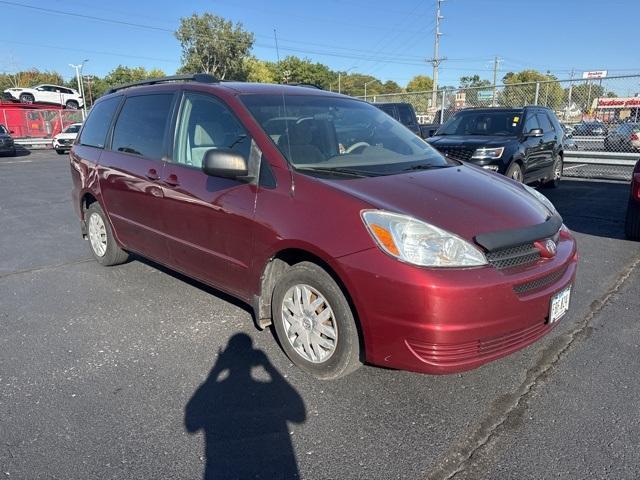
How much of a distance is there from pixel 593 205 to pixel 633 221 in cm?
294

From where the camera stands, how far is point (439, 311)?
2422 millimetres

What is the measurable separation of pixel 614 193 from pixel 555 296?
8940 mm

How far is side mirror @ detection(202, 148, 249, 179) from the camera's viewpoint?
307 cm

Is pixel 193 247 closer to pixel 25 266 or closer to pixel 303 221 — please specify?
pixel 303 221

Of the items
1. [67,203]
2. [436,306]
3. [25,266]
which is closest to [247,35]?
[67,203]

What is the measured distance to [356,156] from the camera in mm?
3490

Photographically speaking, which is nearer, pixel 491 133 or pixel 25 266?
pixel 25 266

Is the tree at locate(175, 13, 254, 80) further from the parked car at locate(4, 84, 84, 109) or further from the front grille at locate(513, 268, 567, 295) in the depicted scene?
the front grille at locate(513, 268, 567, 295)

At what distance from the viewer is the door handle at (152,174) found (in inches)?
155

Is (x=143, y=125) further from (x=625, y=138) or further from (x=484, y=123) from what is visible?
(x=625, y=138)

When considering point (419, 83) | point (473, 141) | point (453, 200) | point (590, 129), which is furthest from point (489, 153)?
point (419, 83)

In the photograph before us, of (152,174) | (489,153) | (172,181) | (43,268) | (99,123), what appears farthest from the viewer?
(489,153)

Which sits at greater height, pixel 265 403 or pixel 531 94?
pixel 531 94

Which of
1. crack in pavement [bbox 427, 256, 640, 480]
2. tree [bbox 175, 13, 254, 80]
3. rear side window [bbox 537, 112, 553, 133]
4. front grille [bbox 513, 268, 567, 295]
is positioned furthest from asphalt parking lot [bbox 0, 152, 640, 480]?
tree [bbox 175, 13, 254, 80]
